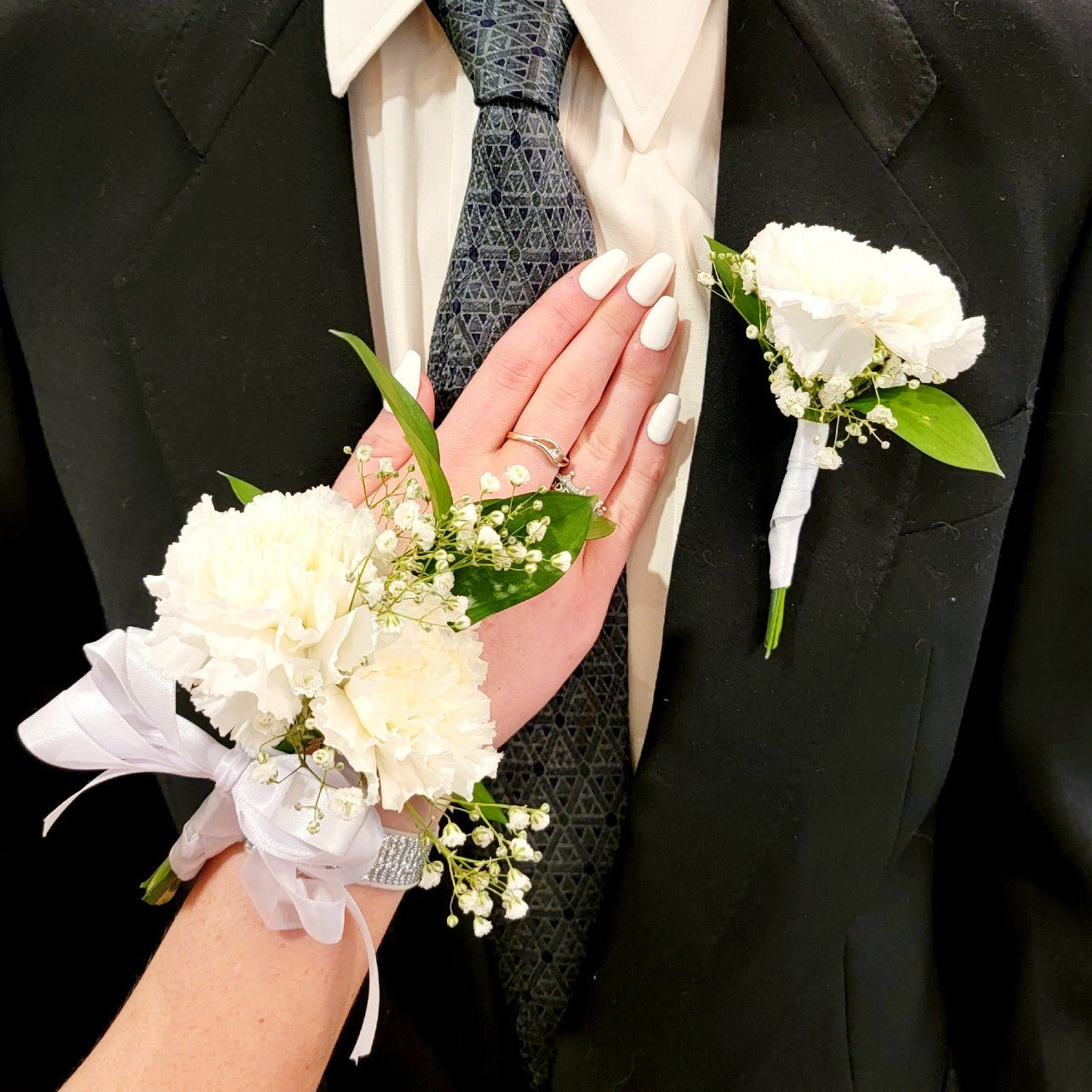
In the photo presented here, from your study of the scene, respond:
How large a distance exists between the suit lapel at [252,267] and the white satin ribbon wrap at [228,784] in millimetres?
231

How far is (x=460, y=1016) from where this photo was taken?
32.0 inches

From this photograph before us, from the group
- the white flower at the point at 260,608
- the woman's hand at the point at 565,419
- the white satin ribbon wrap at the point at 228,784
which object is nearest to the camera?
the white flower at the point at 260,608

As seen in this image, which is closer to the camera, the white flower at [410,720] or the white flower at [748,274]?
the white flower at [410,720]

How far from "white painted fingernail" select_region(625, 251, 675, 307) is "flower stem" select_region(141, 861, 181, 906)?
0.60 metres

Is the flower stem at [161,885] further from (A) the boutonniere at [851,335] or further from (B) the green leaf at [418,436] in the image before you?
(A) the boutonniere at [851,335]

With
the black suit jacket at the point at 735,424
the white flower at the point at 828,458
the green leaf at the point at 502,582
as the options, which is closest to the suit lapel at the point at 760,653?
the black suit jacket at the point at 735,424

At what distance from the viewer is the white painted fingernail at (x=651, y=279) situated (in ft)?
2.16

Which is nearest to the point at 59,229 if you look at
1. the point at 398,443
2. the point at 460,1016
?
the point at 398,443

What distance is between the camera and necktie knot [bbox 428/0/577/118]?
65 centimetres

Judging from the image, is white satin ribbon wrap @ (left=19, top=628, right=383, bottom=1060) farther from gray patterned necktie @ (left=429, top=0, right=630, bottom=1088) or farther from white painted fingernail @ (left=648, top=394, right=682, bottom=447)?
white painted fingernail @ (left=648, top=394, right=682, bottom=447)

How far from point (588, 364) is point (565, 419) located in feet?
0.16

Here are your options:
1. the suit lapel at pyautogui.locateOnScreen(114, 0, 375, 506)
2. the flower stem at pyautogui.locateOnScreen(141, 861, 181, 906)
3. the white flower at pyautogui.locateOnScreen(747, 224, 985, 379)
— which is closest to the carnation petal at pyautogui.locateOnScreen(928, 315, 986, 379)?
the white flower at pyautogui.locateOnScreen(747, 224, 985, 379)

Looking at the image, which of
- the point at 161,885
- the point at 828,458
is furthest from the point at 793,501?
the point at 161,885

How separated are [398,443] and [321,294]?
0.16 m
